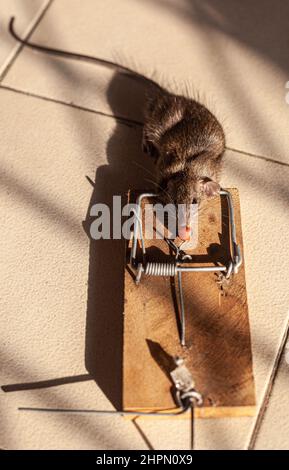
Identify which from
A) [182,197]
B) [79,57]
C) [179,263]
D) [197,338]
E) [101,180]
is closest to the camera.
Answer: [197,338]

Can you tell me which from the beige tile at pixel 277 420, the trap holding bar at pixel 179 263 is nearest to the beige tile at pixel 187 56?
the trap holding bar at pixel 179 263

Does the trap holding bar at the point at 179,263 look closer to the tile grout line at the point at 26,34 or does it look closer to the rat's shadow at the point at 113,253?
the rat's shadow at the point at 113,253

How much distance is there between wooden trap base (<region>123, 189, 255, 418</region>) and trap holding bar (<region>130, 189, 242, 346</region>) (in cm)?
3

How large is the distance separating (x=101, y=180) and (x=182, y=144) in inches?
16.0

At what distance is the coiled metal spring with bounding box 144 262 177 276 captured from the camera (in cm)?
194

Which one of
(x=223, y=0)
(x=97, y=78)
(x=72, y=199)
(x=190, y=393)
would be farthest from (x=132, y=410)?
(x=223, y=0)

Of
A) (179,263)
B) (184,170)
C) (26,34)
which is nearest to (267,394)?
(179,263)

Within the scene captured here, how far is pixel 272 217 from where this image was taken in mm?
2359

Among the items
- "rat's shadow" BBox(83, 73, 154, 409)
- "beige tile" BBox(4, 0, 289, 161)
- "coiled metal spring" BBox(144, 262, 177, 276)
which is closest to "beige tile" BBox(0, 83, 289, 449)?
"rat's shadow" BBox(83, 73, 154, 409)

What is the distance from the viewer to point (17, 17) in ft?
9.80

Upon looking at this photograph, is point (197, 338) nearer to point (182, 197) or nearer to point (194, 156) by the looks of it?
point (182, 197)

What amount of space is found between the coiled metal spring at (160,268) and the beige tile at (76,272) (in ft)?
0.90

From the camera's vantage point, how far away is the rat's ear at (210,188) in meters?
2.18

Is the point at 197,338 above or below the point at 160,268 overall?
below
